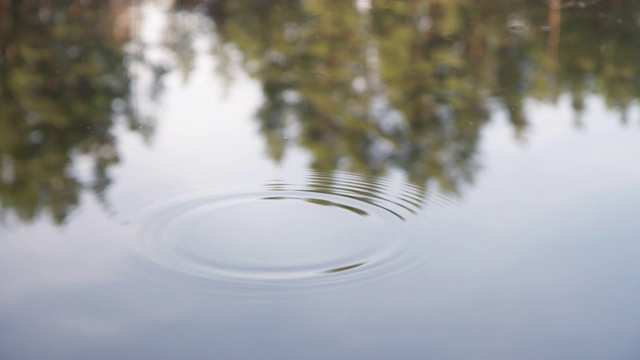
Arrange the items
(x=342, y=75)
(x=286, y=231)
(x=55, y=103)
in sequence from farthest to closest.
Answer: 1. (x=342, y=75)
2. (x=55, y=103)
3. (x=286, y=231)

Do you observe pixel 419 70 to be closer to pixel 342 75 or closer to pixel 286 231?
pixel 342 75

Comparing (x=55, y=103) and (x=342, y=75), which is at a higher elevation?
(x=342, y=75)

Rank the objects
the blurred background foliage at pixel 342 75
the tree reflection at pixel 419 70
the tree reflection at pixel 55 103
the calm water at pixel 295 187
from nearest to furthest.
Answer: the calm water at pixel 295 187
the tree reflection at pixel 55 103
the blurred background foliage at pixel 342 75
the tree reflection at pixel 419 70

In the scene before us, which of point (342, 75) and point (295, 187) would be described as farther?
point (342, 75)

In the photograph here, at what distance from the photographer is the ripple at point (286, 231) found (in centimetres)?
397

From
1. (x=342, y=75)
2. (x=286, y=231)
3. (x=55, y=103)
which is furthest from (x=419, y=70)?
(x=286, y=231)

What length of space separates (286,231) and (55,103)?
4755 millimetres

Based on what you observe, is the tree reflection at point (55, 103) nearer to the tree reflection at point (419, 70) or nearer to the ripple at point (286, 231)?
the ripple at point (286, 231)

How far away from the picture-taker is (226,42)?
1330 centimetres

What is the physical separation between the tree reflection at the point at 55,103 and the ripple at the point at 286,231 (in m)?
1.01

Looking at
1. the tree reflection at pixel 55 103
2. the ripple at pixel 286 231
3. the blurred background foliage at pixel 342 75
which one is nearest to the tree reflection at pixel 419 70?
the blurred background foliage at pixel 342 75

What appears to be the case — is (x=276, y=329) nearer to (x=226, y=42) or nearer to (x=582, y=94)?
(x=582, y=94)

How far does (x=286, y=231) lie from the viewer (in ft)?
14.6

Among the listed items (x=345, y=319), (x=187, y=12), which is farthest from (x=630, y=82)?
(x=187, y=12)
